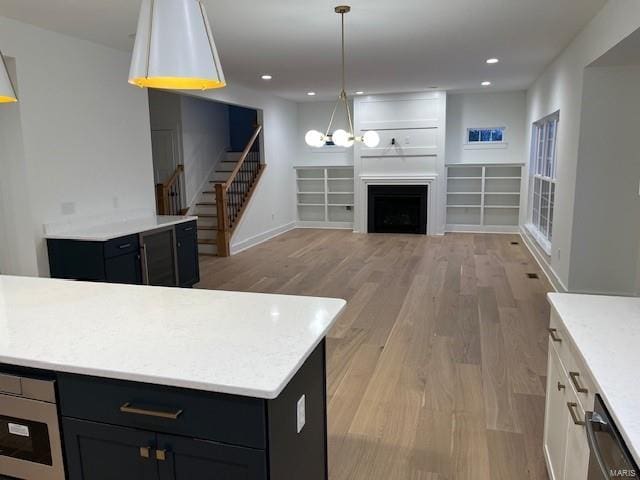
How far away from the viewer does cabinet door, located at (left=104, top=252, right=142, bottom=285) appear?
13.8 feet

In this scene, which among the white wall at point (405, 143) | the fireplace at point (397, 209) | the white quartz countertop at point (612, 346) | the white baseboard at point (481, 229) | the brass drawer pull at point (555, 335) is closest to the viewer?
the white quartz countertop at point (612, 346)

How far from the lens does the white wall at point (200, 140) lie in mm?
8078

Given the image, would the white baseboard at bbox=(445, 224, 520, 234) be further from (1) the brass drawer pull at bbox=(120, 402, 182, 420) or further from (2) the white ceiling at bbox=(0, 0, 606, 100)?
(1) the brass drawer pull at bbox=(120, 402, 182, 420)

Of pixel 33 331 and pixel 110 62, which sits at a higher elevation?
pixel 110 62

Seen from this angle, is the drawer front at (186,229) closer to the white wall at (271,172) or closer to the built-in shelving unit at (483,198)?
the white wall at (271,172)

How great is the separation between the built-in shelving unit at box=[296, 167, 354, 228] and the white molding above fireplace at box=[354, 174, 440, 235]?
1.98 ft

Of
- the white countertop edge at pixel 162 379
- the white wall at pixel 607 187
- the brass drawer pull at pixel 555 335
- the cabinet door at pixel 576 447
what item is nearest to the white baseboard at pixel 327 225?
the white wall at pixel 607 187

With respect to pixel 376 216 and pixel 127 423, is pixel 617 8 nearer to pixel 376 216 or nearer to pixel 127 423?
pixel 127 423

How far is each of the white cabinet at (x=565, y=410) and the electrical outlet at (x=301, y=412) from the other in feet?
2.95

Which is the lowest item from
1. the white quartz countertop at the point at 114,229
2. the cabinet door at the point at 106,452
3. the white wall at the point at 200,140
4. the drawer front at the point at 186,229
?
the cabinet door at the point at 106,452

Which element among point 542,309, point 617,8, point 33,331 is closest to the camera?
point 33,331

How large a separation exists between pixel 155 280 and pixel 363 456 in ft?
10.4

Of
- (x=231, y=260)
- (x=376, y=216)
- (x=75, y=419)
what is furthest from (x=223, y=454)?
(x=376, y=216)

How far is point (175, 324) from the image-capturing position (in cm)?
178
